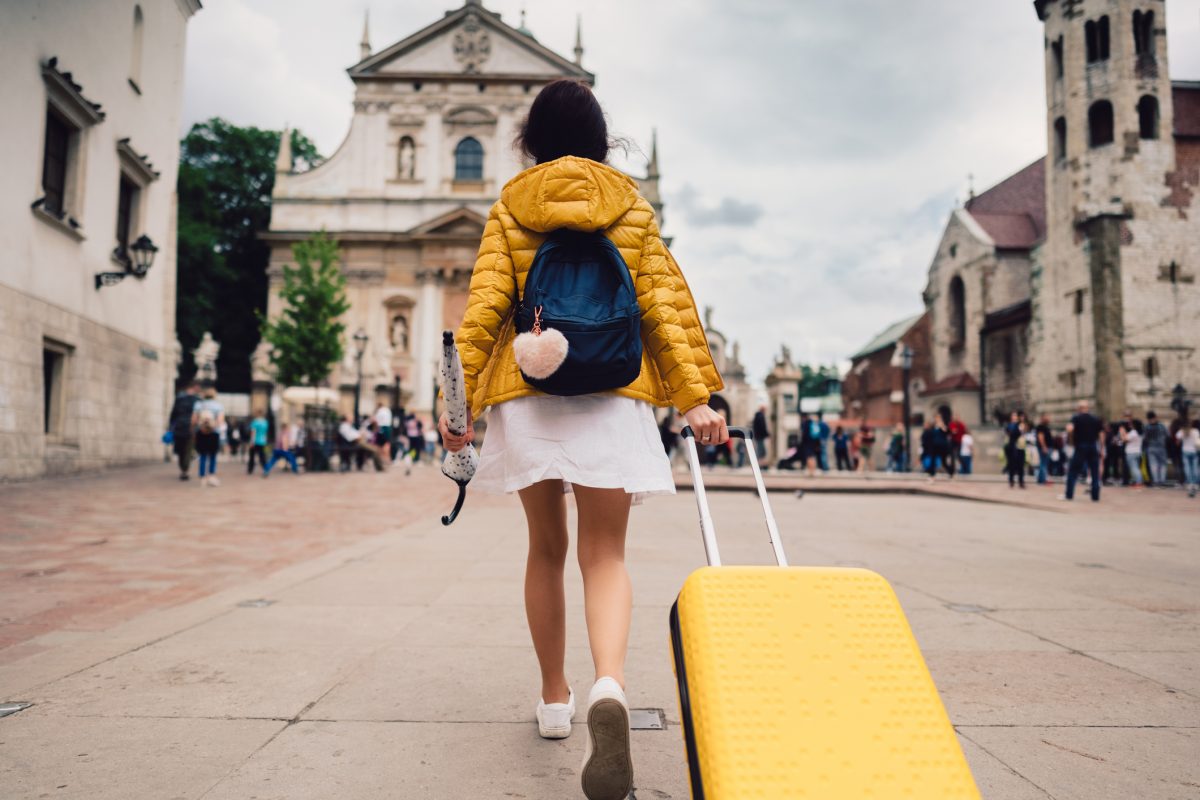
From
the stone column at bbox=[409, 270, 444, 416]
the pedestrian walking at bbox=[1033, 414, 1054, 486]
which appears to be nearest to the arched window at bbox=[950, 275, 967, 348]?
the pedestrian walking at bbox=[1033, 414, 1054, 486]

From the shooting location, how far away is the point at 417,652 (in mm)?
3238

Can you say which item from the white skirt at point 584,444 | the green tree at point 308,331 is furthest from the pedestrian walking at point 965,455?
the white skirt at point 584,444

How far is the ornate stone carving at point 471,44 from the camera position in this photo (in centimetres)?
3550

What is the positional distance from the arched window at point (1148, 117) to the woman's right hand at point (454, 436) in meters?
35.1

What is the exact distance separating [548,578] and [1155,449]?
2134cm

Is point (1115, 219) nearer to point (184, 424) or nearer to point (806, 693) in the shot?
point (184, 424)

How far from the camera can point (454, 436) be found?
7.27 feet

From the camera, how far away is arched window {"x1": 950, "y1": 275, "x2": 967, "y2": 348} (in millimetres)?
40500

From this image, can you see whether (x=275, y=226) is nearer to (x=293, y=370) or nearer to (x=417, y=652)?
(x=293, y=370)

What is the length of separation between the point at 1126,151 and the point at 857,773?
114ft

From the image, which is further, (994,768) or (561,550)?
(561,550)

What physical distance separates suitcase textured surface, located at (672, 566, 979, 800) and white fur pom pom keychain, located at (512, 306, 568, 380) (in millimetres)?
638

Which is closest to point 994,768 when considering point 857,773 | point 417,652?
point 857,773

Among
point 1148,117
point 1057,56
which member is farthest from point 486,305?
point 1057,56
